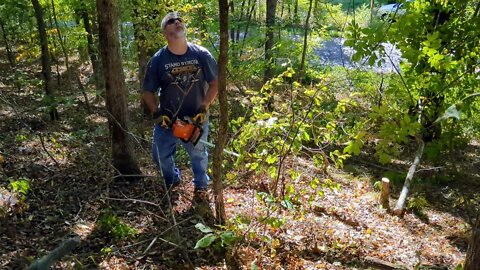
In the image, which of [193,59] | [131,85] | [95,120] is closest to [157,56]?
[193,59]

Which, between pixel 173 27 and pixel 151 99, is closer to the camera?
pixel 173 27

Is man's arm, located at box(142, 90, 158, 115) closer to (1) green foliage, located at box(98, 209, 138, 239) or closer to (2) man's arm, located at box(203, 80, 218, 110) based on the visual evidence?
(2) man's arm, located at box(203, 80, 218, 110)

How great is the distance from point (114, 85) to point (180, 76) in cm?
82

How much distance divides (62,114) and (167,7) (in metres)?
4.38

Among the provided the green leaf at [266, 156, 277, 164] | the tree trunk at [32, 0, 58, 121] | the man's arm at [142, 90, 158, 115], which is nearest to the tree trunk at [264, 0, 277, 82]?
the tree trunk at [32, 0, 58, 121]

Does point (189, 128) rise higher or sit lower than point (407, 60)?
lower

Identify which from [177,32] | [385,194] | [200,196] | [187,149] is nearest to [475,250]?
[200,196]

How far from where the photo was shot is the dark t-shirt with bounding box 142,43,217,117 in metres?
4.63

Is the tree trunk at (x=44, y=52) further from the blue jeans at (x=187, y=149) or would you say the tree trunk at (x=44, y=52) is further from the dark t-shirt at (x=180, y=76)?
the dark t-shirt at (x=180, y=76)

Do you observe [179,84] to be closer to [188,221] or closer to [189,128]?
[189,128]

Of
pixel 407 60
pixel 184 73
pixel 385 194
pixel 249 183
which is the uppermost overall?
pixel 407 60

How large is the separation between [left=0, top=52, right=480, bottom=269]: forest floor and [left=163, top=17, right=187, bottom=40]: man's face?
1.20 metres

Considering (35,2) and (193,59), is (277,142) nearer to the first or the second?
(193,59)

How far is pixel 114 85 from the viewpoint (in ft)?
15.9
